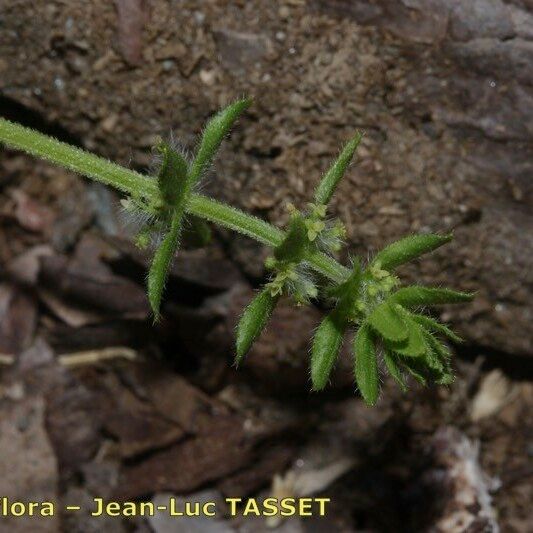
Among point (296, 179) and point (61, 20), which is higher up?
point (61, 20)

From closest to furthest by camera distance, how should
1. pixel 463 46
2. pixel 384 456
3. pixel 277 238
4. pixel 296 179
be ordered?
pixel 277 238 → pixel 463 46 → pixel 296 179 → pixel 384 456

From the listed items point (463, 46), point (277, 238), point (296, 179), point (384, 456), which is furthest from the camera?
point (384, 456)

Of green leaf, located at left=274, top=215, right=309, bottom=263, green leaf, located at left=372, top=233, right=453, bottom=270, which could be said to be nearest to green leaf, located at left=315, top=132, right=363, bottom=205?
green leaf, located at left=274, top=215, right=309, bottom=263

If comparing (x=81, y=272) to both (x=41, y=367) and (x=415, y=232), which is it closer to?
(x=41, y=367)

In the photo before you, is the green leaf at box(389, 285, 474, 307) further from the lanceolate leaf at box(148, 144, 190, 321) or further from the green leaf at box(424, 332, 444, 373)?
the lanceolate leaf at box(148, 144, 190, 321)

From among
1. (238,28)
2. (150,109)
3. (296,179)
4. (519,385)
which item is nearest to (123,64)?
(150,109)

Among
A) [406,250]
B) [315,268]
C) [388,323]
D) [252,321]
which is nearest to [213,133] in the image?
[315,268]
